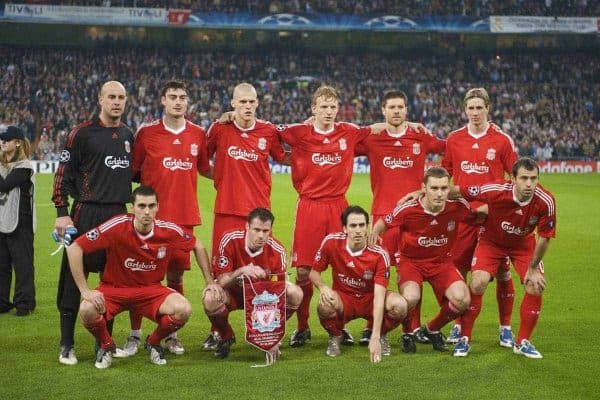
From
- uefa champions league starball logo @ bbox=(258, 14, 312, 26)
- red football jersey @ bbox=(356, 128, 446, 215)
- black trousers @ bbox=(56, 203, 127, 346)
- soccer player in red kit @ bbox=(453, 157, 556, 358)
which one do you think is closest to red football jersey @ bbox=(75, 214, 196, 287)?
black trousers @ bbox=(56, 203, 127, 346)

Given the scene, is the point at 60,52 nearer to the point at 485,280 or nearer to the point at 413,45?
the point at 413,45

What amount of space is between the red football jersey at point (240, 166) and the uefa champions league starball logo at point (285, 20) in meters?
34.7

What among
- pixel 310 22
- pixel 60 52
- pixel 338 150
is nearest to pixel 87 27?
pixel 60 52

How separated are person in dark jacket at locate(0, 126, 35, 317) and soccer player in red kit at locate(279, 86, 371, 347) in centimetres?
282

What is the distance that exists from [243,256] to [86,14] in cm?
3457

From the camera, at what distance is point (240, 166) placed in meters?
7.71

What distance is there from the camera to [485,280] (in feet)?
24.1

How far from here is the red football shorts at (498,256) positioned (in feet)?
24.4

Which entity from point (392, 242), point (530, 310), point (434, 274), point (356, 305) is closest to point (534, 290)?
point (530, 310)

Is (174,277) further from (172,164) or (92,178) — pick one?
(92,178)

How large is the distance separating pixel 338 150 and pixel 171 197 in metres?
1.59

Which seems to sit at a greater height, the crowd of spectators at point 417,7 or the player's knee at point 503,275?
the crowd of spectators at point 417,7

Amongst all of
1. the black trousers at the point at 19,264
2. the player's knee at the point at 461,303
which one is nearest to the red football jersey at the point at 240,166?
the player's knee at the point at 461,303

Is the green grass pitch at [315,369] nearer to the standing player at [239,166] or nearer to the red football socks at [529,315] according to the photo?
the red football socks at [529,315]
